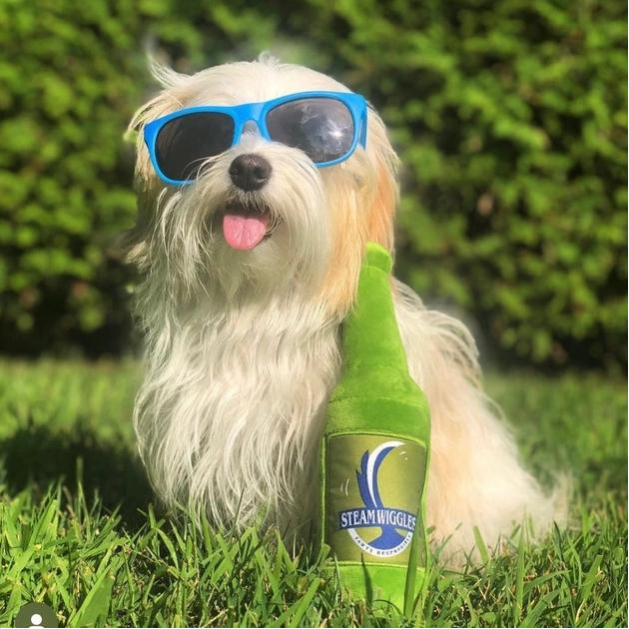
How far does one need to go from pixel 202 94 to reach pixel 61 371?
2934 mm

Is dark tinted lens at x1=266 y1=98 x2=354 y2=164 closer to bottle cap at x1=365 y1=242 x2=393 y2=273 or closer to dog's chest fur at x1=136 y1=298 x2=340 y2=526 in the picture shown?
bottle cap at x1=365 y1=242 x2=393 y2=273

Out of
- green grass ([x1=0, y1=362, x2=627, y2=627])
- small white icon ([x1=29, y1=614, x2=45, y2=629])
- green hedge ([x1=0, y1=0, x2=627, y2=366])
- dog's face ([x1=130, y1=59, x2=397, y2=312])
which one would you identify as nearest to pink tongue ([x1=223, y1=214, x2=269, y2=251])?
dog's face ([x1=130, y1=59, x2=397, y2=312])

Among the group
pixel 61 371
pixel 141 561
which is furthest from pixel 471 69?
pixel 141 561

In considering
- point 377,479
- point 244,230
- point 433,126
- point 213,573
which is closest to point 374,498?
point 377,479

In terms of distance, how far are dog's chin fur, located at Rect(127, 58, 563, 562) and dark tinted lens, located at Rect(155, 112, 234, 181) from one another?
55mm

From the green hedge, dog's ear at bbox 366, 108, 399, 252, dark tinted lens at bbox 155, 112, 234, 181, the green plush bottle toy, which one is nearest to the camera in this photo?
the green plush bottle toy

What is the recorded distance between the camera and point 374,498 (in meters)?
1.93

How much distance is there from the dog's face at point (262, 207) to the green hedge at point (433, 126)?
242cm

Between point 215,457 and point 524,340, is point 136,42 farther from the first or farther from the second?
point 215,457

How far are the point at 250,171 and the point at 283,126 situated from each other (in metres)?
0.16

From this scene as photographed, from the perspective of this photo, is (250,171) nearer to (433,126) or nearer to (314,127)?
(314,127)

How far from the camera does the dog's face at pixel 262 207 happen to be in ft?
6.79

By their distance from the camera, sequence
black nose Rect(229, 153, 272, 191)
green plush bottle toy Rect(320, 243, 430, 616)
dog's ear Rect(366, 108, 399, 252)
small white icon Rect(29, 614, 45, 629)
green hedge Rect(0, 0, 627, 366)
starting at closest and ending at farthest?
1. small white icon Rect(29, 614, 45, 629)
2. green plush bottle toy Rect(320, 243, 430, 616)
3. black nose Rect(229, 153, 272, 191)
4. dog's ear Rect(366, 108, 399, 252)
5. green hedge Rect(0, 0, 627, 366)

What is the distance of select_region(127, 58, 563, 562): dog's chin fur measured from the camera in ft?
6.93
